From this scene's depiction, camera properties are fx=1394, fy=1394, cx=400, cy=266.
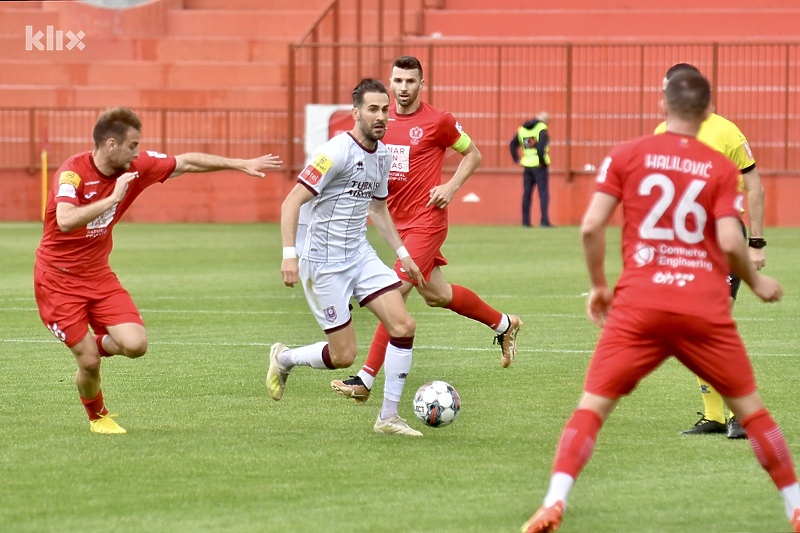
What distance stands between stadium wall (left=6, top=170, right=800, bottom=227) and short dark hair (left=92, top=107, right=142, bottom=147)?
72.0 feet

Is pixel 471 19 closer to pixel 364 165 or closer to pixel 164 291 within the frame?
pixel 164 291

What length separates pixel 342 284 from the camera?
8.00 meters

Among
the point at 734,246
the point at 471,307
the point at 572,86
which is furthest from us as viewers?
the point at 572,86

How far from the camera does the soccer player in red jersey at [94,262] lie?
7.59 m

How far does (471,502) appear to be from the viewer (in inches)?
242

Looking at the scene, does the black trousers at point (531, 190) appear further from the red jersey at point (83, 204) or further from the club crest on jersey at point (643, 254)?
the club crest on jersey at point (643, 254)

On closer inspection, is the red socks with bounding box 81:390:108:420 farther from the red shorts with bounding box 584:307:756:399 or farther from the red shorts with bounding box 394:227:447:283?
the red shorts with bounding box 584:307:756:399

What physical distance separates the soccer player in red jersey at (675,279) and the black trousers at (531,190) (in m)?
22.6

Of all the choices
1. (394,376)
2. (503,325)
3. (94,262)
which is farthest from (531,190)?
(94,262)

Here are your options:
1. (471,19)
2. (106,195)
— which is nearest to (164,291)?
(106,195)

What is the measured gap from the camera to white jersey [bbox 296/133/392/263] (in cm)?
793

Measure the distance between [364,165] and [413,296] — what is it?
7.99 meters

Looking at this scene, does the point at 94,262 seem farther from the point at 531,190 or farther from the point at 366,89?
the point at 531,190

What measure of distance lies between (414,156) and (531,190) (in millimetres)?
18515
